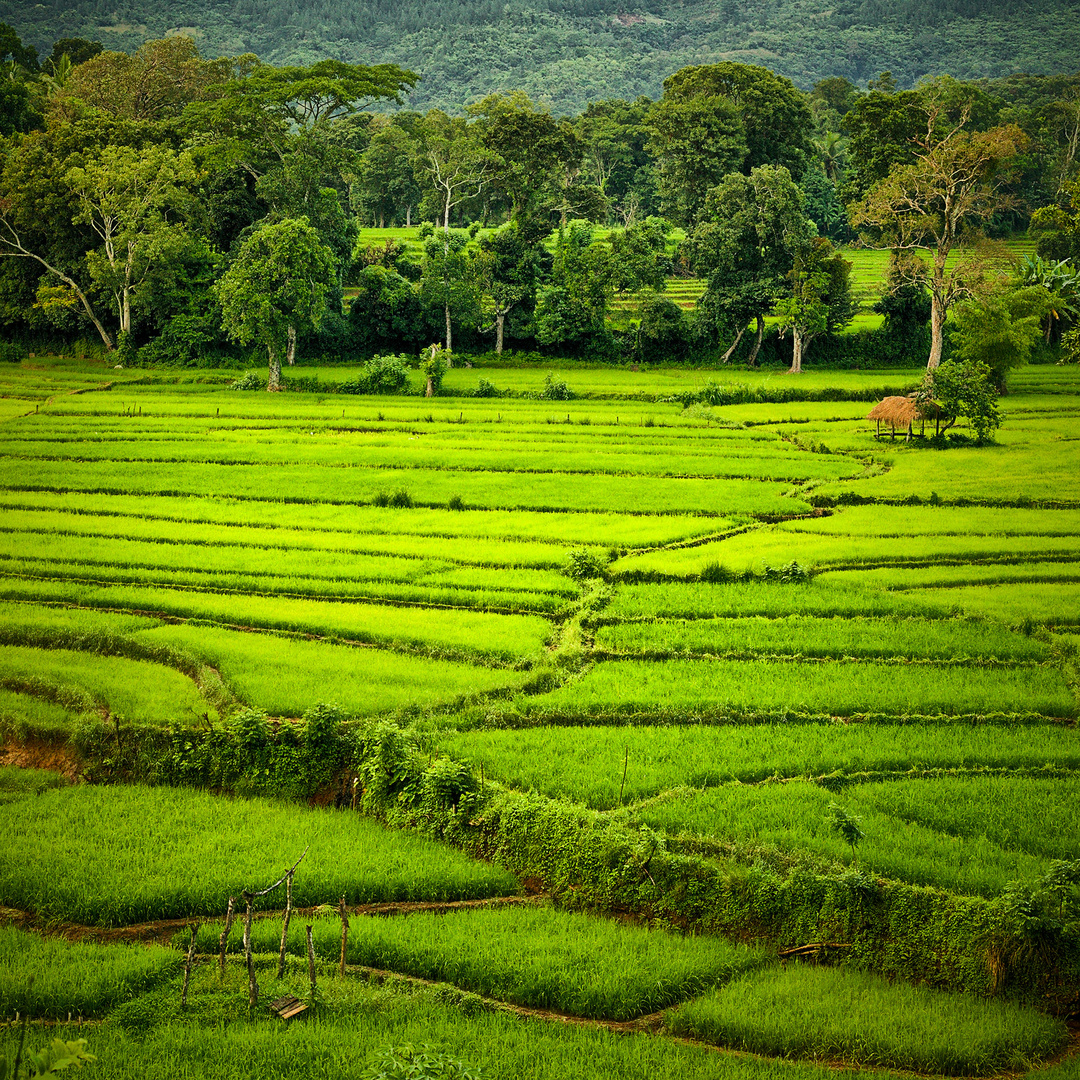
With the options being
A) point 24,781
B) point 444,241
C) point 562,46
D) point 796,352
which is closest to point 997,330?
point 796,352

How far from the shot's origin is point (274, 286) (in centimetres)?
4212

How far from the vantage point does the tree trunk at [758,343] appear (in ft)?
Answer: 156

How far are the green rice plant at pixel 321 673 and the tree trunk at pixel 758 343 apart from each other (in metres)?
34.9

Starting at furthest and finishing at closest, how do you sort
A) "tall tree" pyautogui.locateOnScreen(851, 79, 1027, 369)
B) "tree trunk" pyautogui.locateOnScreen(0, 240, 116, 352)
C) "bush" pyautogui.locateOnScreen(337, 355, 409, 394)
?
1. "tree trunk" pyautogui.locateOnScreen(0, 240, 116, 352)
2. "bush" pyautogui.locateOnScreen(337, 355, 409, 394)
3. "tall tree" pyautogui.locateOnScreen(851, 79, 1027, 369)

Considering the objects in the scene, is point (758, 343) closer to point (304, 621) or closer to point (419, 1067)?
point (304, 621)

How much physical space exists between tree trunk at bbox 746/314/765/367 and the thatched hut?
14.5m

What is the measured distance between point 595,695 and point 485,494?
13.0m

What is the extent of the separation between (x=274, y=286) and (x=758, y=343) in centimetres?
2262

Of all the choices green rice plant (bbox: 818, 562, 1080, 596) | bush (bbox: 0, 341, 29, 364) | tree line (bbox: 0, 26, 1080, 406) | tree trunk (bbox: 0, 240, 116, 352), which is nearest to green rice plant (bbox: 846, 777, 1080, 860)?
green rice plant (bbox: 818, 562, 1080, 596)

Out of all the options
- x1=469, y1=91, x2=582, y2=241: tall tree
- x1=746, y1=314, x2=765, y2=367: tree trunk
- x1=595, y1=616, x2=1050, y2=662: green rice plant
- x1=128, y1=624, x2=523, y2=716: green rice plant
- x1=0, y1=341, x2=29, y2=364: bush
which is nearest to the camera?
x1=128, y1=624, x2=523, y2=716: green rice plant

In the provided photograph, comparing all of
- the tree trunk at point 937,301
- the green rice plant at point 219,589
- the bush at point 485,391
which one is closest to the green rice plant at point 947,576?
the green rice plant at point 219,589

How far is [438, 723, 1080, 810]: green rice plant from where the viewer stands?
12992mm

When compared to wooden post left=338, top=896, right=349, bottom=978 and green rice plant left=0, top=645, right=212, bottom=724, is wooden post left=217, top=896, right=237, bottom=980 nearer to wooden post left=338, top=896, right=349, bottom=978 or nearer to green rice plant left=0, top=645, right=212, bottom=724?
wooden post left=338, top=896, right=349, bottom=978

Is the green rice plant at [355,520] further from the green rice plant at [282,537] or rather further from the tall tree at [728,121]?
the tall tree at [728,121]
